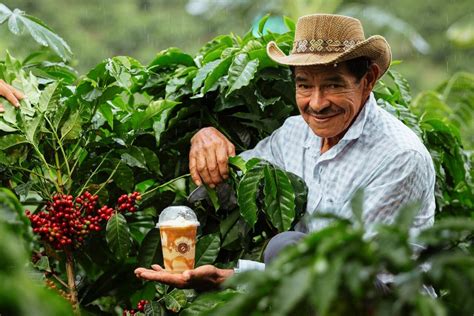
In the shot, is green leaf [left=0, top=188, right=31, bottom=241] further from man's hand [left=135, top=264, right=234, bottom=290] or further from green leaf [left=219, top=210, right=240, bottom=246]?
green leaf [left=219, top=210, right=240, bottom=246]

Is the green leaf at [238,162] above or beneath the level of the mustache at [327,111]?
beneath

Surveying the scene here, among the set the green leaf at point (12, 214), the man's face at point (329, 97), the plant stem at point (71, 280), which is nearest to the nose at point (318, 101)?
the man's face at point (329, 97)

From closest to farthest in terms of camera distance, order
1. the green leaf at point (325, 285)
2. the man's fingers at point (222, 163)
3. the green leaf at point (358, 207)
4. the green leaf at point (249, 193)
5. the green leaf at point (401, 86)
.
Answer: the green leaf at point (325, 285) → the green leaf at point (358, 207) → the green leaf at point (249, 193) → the man's fingers at point (222, 163) → the green leaf at point (401, 86)

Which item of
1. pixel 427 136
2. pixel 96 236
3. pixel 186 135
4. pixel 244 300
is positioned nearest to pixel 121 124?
pixel 186 135

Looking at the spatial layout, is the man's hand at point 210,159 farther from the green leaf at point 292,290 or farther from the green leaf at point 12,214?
the green leaf at point 292,290

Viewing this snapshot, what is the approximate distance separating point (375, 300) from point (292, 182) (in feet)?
3.94

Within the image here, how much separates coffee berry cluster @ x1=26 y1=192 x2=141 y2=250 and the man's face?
1.79 ft

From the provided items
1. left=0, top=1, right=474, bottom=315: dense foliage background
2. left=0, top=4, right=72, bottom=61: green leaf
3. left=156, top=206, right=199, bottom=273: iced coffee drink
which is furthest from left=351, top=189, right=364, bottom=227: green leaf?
left=0, top=4, right=72, bottom=61: green leaf

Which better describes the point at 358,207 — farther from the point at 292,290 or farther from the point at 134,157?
the point at 134,157

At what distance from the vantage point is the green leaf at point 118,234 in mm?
2600

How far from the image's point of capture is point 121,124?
9.18 ft

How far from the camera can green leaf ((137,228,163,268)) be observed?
9.23 feet

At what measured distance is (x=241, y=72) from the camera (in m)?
2.74

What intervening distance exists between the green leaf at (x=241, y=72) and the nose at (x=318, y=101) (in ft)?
0.78
